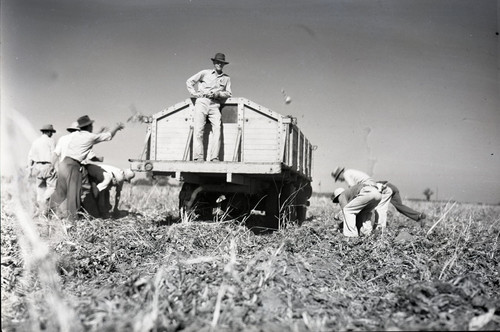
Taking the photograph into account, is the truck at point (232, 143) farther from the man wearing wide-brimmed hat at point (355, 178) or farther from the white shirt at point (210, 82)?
the man wearing wide-brimmed hat at point (355, 178)

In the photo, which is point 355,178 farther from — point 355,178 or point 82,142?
point 82,142

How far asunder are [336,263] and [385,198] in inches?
158

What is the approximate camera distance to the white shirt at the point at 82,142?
25.7ft

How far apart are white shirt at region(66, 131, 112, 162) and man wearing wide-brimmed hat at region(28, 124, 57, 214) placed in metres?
1.62

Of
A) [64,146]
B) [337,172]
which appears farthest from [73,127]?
[337,172]

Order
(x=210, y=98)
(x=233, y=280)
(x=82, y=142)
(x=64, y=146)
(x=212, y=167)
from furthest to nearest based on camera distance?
(x=64, y=146), (x=82, y=142), (x=210, y=98), (x=212, y=167), (x=233, y=280)

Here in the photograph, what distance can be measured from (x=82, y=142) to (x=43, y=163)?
197 cm

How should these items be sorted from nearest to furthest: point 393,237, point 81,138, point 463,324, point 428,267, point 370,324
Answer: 1. point 463,324
2. point 370,324
3. point 428,267
4. point 393,237
5. point 81,138

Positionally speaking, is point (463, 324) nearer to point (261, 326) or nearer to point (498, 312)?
point (498, 312)

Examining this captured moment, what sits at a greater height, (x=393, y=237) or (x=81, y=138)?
(x=81, y=138)

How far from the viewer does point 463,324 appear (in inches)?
128

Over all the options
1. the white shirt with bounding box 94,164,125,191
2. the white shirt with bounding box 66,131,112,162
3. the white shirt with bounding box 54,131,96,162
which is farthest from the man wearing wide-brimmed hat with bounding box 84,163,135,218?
the white shirt with bounding box 66,131,112,162

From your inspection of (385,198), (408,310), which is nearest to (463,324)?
(408,310)

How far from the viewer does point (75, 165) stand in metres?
7.88
